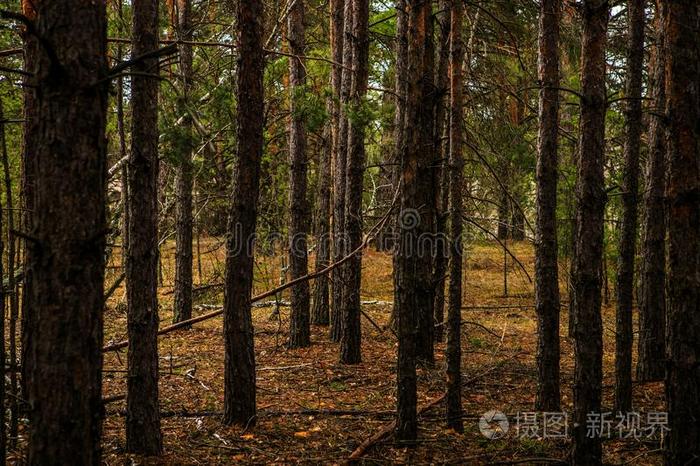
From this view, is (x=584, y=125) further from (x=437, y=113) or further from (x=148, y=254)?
(x=437, y=113)

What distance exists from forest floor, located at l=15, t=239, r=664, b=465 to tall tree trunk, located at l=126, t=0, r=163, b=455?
1.33 ft

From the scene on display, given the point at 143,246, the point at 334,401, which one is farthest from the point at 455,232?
the point at 334,401

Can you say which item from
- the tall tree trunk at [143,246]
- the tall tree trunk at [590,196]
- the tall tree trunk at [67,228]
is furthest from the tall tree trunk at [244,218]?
the tall tree trunk at [67,228]

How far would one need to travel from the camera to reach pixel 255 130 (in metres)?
6.95

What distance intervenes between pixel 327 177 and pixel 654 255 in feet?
24.4

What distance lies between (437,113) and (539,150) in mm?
3981

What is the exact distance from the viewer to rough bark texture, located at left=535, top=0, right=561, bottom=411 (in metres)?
7.64

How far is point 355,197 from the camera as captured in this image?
11430mm

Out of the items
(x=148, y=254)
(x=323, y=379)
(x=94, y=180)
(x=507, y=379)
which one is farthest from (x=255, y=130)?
(x=507, y=379)

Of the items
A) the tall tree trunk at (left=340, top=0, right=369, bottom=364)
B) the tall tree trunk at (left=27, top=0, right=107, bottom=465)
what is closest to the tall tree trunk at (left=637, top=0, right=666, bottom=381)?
the tall tree trunk at (left=340, top=0, right=369, bottom=364)

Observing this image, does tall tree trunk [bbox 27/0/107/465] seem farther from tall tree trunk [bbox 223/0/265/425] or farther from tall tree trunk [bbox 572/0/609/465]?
tall tree trunk [bbox 572/0/609/465]

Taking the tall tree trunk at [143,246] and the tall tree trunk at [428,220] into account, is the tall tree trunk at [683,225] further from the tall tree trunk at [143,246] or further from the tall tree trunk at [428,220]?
the tall tree trunk at [428,220]

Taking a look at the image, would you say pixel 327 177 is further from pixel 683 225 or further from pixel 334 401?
pixel 683 225

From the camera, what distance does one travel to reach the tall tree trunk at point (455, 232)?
273 inches
